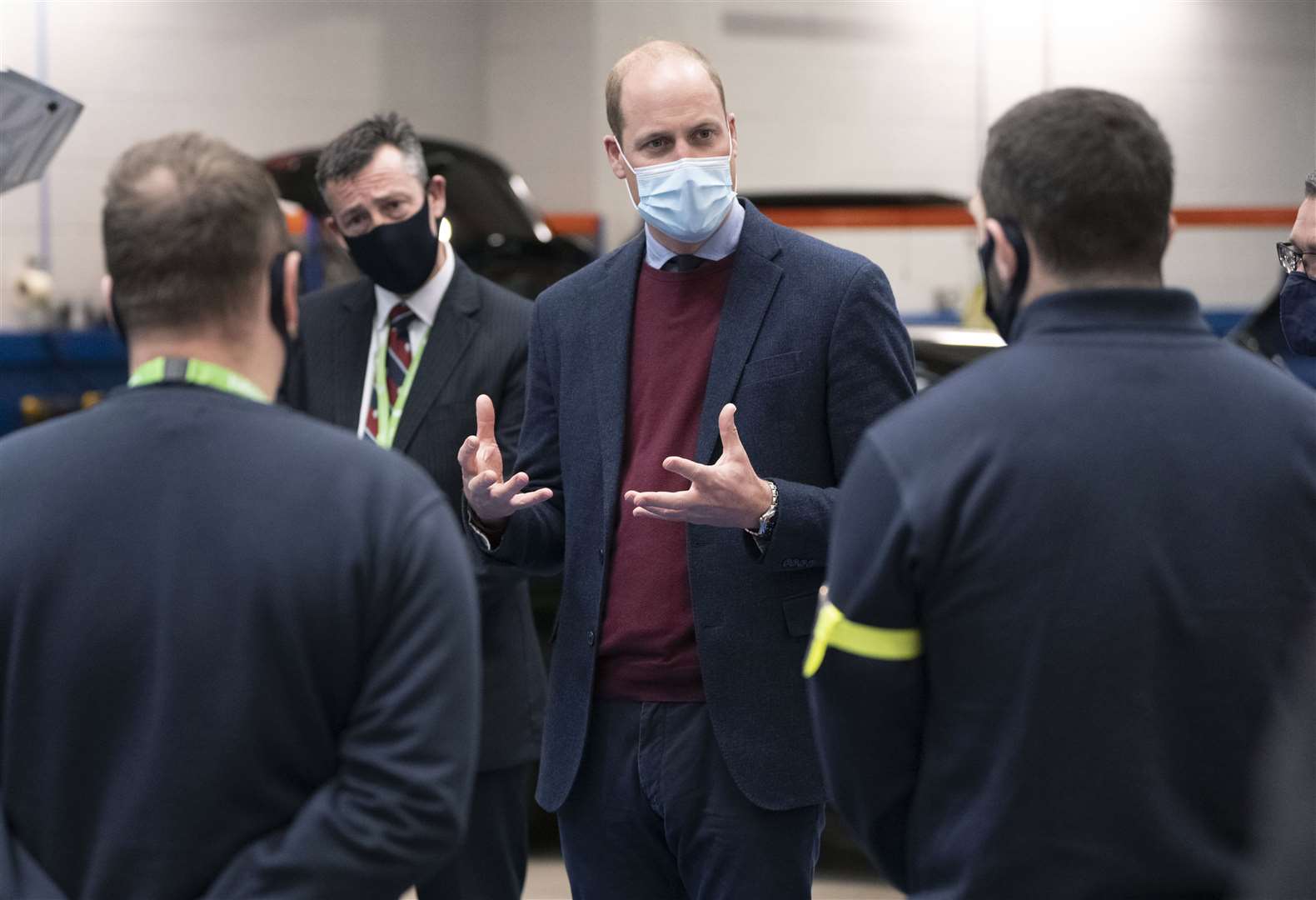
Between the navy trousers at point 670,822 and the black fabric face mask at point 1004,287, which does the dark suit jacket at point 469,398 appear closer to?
the navy trousers at point 670,822

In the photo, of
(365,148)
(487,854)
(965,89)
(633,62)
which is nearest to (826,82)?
(965,89)

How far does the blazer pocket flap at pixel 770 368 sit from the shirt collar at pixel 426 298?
0.88 m

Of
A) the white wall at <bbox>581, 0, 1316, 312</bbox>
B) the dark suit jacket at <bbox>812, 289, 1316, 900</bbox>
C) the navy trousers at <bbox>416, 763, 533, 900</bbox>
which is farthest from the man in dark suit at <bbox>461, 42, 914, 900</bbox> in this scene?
the white wall at <bbox>581, 0, 1316, 312</bbox>

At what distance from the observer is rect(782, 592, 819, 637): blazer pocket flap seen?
2.04m

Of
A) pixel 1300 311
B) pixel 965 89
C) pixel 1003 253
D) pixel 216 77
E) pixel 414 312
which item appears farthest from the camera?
pixel 965 89

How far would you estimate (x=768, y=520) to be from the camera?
6.27 ft

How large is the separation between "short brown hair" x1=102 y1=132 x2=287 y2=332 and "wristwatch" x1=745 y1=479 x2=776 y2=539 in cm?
76

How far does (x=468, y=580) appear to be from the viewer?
54.8 inches

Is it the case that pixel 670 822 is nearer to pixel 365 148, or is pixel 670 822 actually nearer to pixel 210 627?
pixel 210 627

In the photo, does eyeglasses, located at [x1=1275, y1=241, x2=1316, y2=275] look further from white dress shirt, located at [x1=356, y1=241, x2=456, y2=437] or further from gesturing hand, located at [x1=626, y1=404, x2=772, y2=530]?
white dress shirt, located at [x1=356, y1=241, x2=456, y2=437]

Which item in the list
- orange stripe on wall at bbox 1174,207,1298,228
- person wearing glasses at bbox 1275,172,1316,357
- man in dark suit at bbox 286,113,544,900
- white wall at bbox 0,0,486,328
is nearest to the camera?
person wearing glasses at bbox 1275,172,1316,357

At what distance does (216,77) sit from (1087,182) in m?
8.08

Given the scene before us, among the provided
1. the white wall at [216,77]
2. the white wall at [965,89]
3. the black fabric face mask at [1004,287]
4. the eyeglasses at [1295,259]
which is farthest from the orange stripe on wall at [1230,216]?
the black fabric face mask at [1004,287]

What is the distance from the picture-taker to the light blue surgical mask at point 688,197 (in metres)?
2.14
